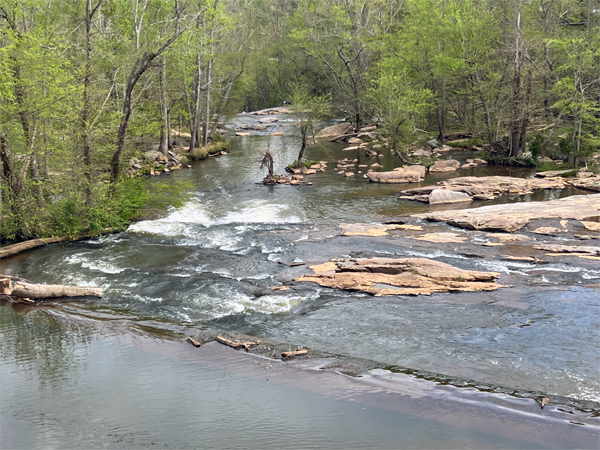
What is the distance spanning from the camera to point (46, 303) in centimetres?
1303

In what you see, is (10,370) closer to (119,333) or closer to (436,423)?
(119,333)

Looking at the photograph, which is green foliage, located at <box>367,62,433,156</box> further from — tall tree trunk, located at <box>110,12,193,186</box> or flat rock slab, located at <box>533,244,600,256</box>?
flat rock slab, located at <box>533,244,600,256</box>

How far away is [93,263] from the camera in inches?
642

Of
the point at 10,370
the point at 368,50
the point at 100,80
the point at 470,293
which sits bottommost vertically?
the point at 10,370

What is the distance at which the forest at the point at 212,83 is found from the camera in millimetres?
17562

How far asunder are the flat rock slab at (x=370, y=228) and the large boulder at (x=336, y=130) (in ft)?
109

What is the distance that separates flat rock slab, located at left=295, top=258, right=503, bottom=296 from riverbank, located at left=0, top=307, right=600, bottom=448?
414cm

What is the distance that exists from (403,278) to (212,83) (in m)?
33.3

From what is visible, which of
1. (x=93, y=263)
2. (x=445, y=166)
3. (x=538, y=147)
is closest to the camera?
(x=93, y=263)

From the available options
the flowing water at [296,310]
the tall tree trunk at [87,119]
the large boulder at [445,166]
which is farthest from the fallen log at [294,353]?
the large boulder at [445,166]

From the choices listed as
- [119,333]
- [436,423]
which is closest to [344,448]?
[436,423]

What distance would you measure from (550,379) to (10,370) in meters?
10.2

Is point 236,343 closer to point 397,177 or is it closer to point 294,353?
point 294,353

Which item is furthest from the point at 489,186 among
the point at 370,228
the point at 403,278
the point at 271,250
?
the point at 403,278
